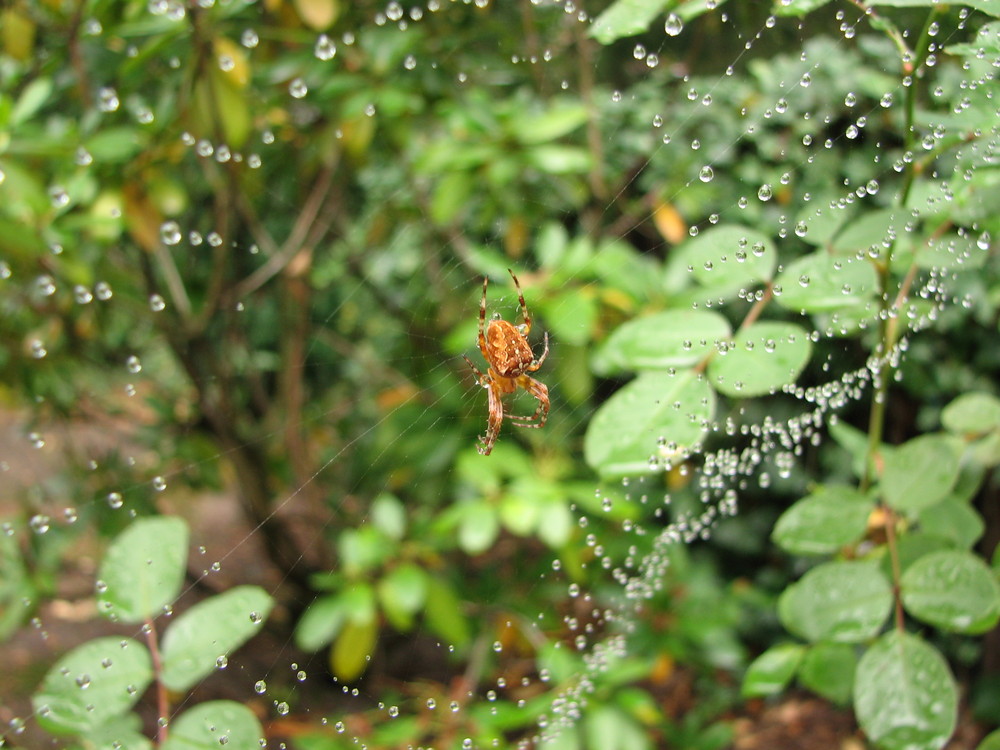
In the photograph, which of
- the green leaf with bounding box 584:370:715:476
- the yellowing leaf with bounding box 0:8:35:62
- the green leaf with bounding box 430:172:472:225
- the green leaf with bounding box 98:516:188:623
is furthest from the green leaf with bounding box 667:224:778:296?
the yellowing leaf with bounding box 0:8:35:62

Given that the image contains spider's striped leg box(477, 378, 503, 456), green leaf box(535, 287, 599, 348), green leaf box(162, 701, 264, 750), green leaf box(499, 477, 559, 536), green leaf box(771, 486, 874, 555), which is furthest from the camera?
spider's striped leg box(477, 378, 503, 456)

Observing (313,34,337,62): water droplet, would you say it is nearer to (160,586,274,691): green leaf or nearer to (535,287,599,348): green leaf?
(535,287,599,348): green leaf

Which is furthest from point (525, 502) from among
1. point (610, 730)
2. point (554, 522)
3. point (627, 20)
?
point (627, 20)

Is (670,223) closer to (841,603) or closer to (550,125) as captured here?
(550,125)

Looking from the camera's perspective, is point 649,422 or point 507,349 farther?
point 507,349

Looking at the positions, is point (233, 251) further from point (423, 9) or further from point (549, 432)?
point (549, 432)

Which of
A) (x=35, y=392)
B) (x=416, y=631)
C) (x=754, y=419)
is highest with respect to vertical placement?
(x=35, y=392)

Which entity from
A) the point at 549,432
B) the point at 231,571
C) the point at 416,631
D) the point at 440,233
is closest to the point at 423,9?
the point at 440,233
